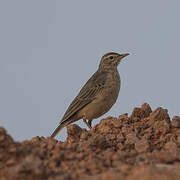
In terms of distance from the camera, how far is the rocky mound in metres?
5.14

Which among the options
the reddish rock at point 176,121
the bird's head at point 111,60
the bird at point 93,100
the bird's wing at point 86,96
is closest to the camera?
the reddish rock at point 176,121

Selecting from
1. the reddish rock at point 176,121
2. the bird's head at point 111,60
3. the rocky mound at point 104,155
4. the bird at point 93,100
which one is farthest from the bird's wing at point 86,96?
the reddish rock at point 176,121

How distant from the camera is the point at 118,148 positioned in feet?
26.8

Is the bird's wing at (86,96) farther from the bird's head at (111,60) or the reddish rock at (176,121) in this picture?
the reddish rock at (176,121)

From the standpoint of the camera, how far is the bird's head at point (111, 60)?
13.6 metres

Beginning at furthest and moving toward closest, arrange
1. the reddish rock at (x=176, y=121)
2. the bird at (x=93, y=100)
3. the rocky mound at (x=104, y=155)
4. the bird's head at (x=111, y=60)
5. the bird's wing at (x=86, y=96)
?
the bird's head at (x=111, y=60) < the bird's wing at (x=86, y=96) < the bird at (x=93, y=100) < the reddish rock at (x=176, y=121) < the rocky mound at (x=104, y=155)

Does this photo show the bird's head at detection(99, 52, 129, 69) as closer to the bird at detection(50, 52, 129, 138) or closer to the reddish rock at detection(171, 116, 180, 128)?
the bird at detection(50, 52, 129, 138)

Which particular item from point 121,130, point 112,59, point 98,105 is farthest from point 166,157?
point 112,59

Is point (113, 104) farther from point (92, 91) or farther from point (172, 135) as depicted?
point (172, 135)

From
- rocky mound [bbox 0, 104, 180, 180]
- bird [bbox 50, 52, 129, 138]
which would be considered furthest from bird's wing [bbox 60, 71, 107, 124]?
rocky mound [bbox 0, 104, 180, 180]

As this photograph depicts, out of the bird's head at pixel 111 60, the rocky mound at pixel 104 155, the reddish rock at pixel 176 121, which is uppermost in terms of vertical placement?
the bird's head at pixel 111 60

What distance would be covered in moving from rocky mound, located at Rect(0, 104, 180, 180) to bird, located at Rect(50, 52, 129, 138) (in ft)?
7.74

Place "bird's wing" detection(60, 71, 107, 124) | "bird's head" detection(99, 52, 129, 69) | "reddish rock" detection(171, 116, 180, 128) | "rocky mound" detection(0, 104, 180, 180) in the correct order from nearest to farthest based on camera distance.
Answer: "rocky mound" detection(0, 104, 180, 180)
"reddish rock" detection(171, 116, 180, 128)
"bird's wing" detection(60, 71, 107, 124)
"bird's head" detection(99, 52, 129, 69)

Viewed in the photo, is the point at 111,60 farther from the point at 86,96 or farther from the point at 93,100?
the point at 93,100
